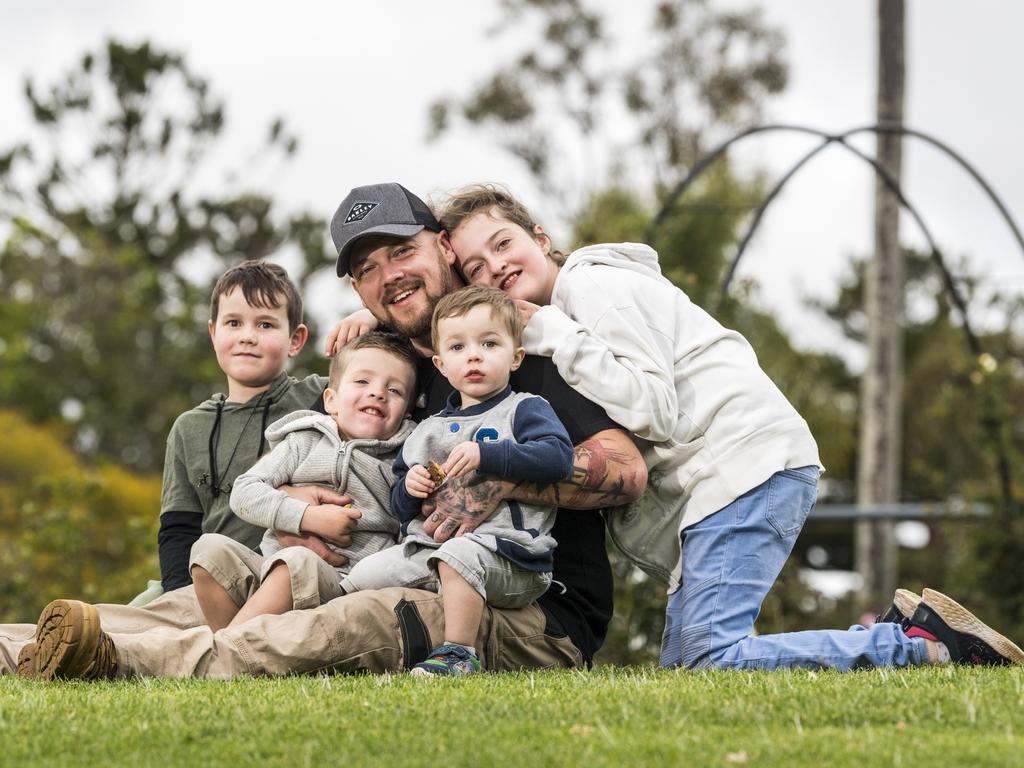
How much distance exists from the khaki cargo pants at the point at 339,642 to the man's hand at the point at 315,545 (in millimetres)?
328

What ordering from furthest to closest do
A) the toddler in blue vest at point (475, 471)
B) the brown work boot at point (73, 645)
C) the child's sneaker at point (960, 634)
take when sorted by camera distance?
the child's sneaker at point (960, 634)
the toddler in blue vest at point (475, 471)
the brown work boot at point (73, 645)

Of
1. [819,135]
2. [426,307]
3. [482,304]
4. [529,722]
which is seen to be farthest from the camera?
[819,135]

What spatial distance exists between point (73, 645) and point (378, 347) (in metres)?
1.49

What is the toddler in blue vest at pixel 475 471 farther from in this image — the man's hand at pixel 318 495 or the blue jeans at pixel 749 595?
the blue jeans at pixel 749 595

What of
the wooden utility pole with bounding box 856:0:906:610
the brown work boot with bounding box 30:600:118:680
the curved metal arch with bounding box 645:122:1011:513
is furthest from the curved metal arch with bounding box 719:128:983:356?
the brown work boot with bounding box 30:600:118:680

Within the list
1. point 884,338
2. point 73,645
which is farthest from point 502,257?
point 884,338

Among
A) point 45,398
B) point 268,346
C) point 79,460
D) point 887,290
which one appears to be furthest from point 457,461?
point 45,398

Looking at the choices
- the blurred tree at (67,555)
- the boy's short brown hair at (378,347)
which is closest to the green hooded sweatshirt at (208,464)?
the boy's short brown hair at (378,347)

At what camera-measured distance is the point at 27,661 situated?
473cm

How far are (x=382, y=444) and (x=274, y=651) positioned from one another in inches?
35.0

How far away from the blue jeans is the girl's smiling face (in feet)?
3.49

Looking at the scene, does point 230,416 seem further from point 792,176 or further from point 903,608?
point 792,176

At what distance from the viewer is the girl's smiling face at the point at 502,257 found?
212 inches

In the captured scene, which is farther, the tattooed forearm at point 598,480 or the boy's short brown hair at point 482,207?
the boy's short brown hair at point 482,207
